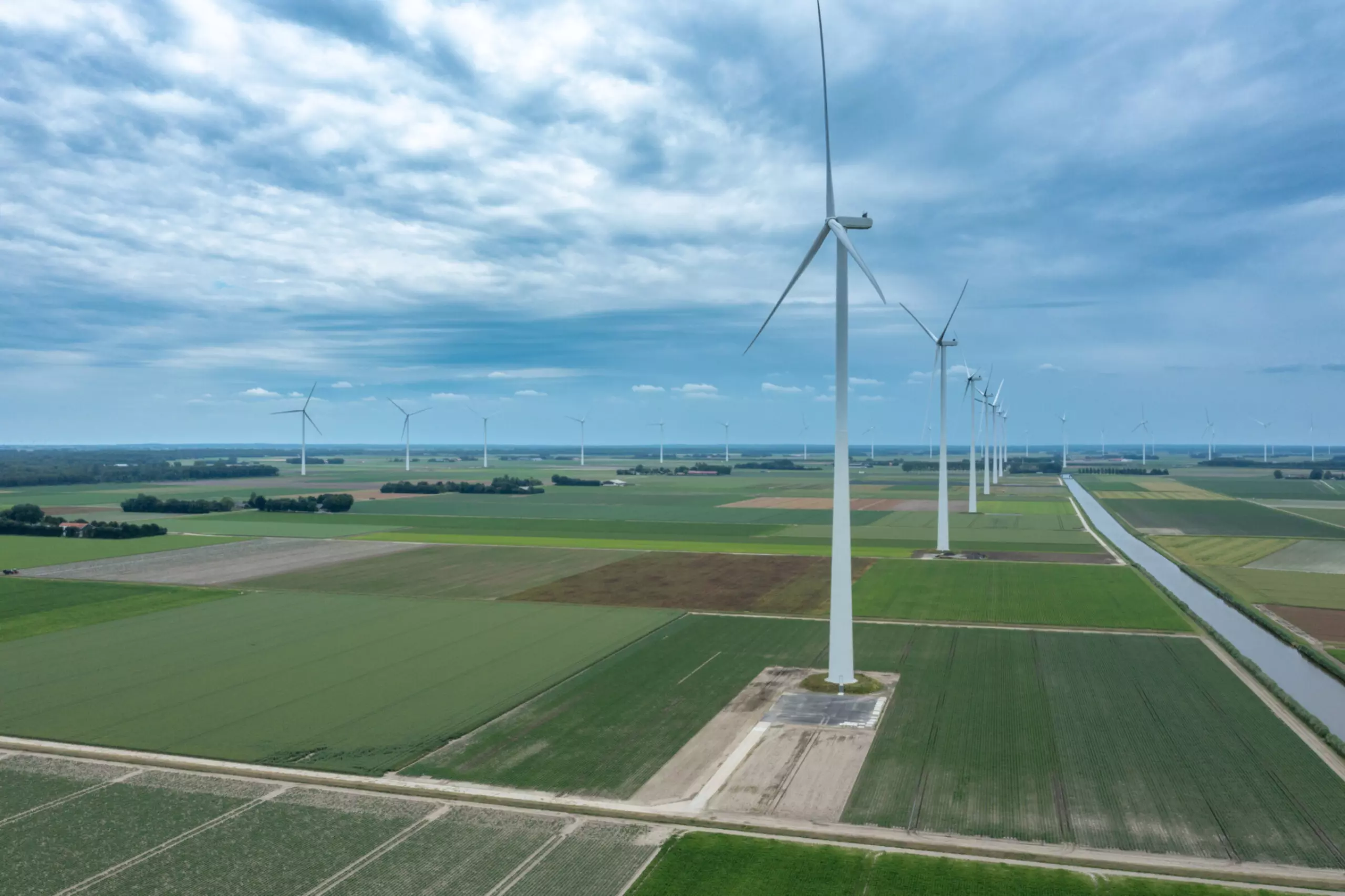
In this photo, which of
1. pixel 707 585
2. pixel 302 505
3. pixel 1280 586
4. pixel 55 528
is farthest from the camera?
pixel 302 505

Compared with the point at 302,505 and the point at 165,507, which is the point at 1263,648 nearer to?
the point at 302,505

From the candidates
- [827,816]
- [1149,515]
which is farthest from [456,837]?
[1149,515]

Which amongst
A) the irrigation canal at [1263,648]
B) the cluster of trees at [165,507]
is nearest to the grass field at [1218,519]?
the irrigation canal at [1263,648]

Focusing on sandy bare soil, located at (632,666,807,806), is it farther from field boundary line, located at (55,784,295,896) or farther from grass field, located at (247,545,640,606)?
grass field, located at (247,545,640,606)

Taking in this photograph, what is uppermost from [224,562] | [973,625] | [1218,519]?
[1218,519]

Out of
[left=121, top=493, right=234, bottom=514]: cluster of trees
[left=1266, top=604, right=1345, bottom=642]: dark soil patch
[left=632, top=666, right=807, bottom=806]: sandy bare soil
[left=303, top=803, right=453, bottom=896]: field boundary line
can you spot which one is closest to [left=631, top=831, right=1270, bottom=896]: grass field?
[left=632, top=666, right=807, bottom=806]: sandy bare soil

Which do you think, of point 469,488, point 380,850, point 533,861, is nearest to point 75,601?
point 380,850
